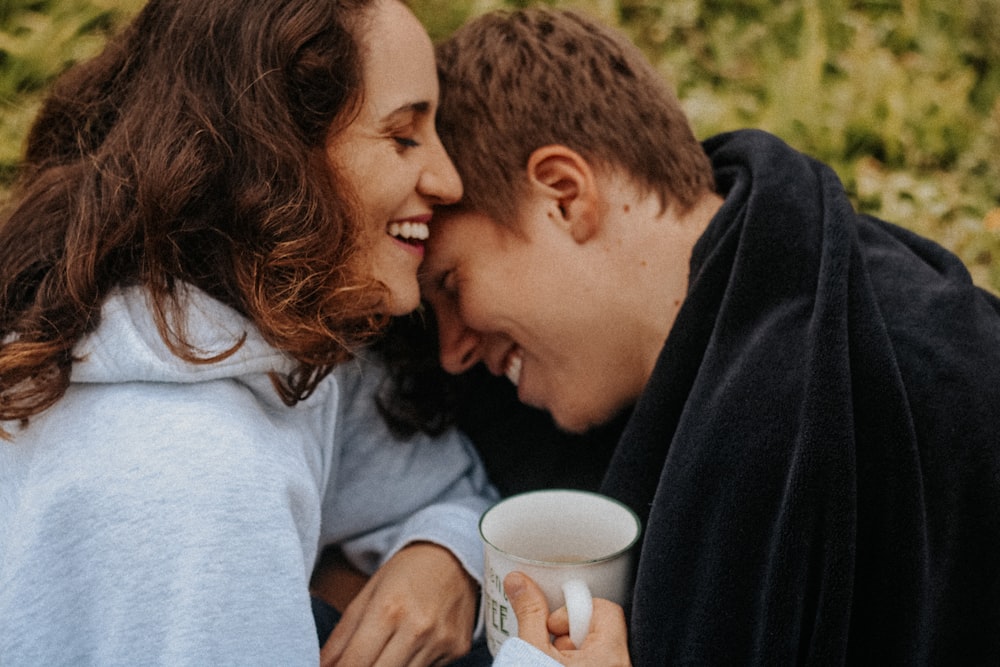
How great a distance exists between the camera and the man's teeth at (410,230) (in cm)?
155

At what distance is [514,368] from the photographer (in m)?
1.85

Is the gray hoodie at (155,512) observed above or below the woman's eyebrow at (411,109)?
below

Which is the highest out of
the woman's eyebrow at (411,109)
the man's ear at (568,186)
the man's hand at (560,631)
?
the woman's eyebrow at (411,109)

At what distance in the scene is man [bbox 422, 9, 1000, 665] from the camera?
131cm

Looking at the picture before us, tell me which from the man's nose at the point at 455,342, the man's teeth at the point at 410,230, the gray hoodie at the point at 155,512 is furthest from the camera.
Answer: the man's nose at the point at 455,342

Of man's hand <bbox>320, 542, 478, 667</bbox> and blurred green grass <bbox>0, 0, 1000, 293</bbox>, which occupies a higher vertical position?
blurred green grass <bbox>0, 0, 1000, 293</bbox>

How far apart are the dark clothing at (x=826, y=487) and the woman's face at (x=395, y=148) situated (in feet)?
1.64

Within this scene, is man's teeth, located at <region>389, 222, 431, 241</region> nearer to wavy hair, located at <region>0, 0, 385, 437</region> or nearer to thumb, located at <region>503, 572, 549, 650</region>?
wavy hair, located at <region>0, 0, 385, 437</region>

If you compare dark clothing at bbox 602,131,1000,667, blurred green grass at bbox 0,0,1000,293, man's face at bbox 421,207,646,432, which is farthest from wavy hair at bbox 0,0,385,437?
blurred green grass at bbox 0,0,1000,293

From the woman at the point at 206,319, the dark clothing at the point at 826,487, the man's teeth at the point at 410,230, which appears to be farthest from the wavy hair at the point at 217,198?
the dark clothing at the point at 826,487

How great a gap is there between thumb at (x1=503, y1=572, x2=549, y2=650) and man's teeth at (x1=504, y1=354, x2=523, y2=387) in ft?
1.96

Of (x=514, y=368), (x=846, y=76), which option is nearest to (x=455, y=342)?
(x=514, y=368)

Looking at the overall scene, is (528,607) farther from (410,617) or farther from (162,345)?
(162,345)

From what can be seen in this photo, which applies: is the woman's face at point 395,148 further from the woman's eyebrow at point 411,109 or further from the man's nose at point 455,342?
the man's nose at point 455,342
